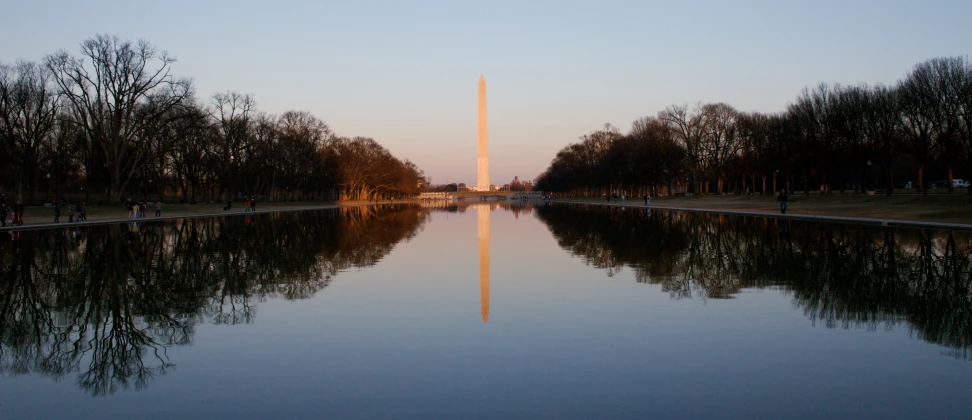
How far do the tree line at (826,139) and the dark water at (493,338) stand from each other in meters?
36.6

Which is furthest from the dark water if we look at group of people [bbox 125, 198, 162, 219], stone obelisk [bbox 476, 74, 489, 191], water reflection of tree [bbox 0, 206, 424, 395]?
stone obelisk [bbox 476, 74, 489, 191]

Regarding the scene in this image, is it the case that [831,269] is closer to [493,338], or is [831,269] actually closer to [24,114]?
[493,338]

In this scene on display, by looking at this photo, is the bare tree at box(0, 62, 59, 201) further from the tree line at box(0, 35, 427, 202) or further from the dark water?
the dark water

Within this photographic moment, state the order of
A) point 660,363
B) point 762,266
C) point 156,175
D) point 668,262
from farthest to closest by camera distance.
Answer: point 156,175, point 668,262, point 762,266, point 660,363

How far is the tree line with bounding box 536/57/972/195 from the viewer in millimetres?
47875

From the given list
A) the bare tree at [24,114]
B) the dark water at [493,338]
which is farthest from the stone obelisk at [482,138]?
the dark water at [493,338]

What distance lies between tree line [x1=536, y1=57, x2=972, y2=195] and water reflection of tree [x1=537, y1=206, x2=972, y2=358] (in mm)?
26303

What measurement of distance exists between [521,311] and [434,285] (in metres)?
3.69

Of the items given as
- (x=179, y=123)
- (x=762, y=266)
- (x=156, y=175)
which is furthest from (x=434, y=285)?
(x=156, y=175)

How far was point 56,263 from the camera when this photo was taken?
60.5 ft

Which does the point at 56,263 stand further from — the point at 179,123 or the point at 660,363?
the point at 179,123

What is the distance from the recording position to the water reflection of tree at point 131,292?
8109 mm

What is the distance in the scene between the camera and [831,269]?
15.4 m

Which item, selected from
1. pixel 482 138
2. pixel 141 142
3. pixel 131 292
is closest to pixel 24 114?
pixel 141 142
